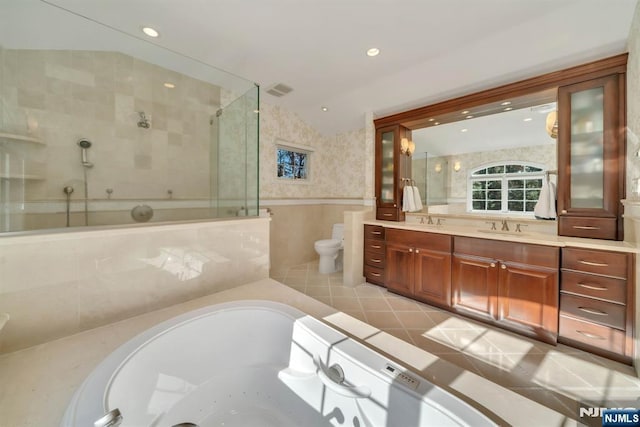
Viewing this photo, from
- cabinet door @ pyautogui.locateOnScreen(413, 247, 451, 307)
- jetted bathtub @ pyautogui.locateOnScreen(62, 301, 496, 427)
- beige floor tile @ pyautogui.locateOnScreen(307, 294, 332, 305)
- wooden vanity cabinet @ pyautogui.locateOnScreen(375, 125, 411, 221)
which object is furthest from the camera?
wooden vanity cabinet @ pyautogui.locateOnScreen(375, 125, 411, 221)

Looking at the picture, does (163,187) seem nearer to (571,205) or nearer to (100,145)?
(100,145)

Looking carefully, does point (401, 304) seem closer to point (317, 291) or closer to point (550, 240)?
point (317, 291)

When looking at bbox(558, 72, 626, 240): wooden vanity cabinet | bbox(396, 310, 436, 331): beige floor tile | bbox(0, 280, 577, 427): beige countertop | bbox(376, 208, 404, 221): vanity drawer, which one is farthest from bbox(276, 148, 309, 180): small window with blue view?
bbox(558, 72, 626, 240): wooden vanity cabinet

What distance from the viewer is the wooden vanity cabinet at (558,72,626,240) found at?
1.76m

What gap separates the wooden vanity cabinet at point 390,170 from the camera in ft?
10.1

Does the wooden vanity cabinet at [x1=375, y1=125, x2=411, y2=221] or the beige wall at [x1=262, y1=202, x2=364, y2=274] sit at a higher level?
the wooden vanity cabinet at [x1=375, y1=125, x2=411, y2=221]

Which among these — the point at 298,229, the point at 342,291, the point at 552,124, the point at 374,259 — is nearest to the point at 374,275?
the point at 374,259

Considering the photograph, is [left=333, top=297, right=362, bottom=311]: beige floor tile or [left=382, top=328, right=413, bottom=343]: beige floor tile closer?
[left=382, top=328, right=413, bottom=343]: beige floor tile

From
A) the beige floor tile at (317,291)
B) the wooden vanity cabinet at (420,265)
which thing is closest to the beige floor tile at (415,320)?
the wooden vanity cabinet at (420,265)

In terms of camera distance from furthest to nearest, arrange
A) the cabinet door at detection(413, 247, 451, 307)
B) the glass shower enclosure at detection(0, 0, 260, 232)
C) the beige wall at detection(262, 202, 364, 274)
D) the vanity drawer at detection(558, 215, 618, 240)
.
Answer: the beige wall at detection(262, 202, 364, 274)
the cabinet door at detection(413, 247, 451, 307)
the vanity drawer at detection(558, 215, 618, 240)
the glass shower enclosure at detection(0, 0, 260, 232)

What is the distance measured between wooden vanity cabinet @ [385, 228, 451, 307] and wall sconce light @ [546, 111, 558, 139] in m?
1.30

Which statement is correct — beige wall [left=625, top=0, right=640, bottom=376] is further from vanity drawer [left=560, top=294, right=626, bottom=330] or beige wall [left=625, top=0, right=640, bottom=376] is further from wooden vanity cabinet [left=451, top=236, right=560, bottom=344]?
wooden vanity cabinet [left=451, top=236, right=560, bottom=344]

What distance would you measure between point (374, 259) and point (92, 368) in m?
2.65

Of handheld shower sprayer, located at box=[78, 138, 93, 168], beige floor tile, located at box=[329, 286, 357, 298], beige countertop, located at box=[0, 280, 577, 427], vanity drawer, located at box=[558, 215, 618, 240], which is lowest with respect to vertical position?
beige floor tile, located at box=[329, 286, 357, 298]
